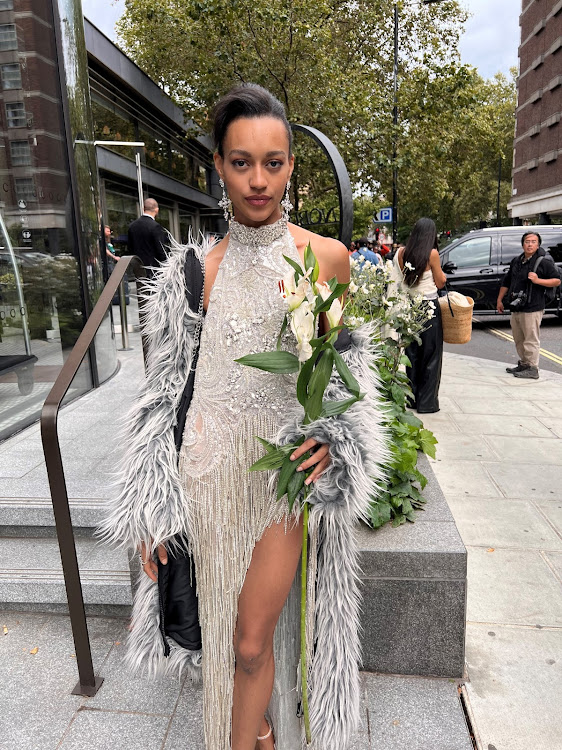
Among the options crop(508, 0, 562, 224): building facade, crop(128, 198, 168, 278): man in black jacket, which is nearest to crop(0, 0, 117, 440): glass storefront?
crop(128, 198, 168, 278): man in black jacket

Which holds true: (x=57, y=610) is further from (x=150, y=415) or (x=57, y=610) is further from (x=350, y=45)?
(x=350, y=45)

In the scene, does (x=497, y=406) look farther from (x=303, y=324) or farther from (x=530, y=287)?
(x=303, y=324)

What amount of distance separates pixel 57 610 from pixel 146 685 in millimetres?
773

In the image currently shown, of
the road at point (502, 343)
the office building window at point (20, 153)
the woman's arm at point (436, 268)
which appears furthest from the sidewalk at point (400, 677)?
the road at point (502, 343)

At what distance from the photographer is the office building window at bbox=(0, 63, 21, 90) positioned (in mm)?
4855

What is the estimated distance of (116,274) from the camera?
2.60 metres

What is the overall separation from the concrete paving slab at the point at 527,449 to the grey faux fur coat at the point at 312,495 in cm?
330

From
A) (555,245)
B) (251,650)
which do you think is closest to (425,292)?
(251,650)

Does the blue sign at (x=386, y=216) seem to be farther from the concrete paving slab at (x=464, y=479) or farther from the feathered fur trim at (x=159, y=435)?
the feathered fur trim at (x=159, y=435)

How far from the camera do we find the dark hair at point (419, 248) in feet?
17.8

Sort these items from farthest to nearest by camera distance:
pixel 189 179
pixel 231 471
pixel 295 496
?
pixel 189 179 → pixel 231 471 → pixel 295 496

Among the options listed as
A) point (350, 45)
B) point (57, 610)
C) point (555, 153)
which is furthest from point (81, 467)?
point (555, 153)

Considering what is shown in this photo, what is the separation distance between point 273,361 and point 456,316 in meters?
4.73

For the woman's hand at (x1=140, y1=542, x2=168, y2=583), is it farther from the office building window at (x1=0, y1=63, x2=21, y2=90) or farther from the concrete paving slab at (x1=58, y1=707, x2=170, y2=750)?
the office building window at (x1=0, y1=63, x2=21, y2=90)
